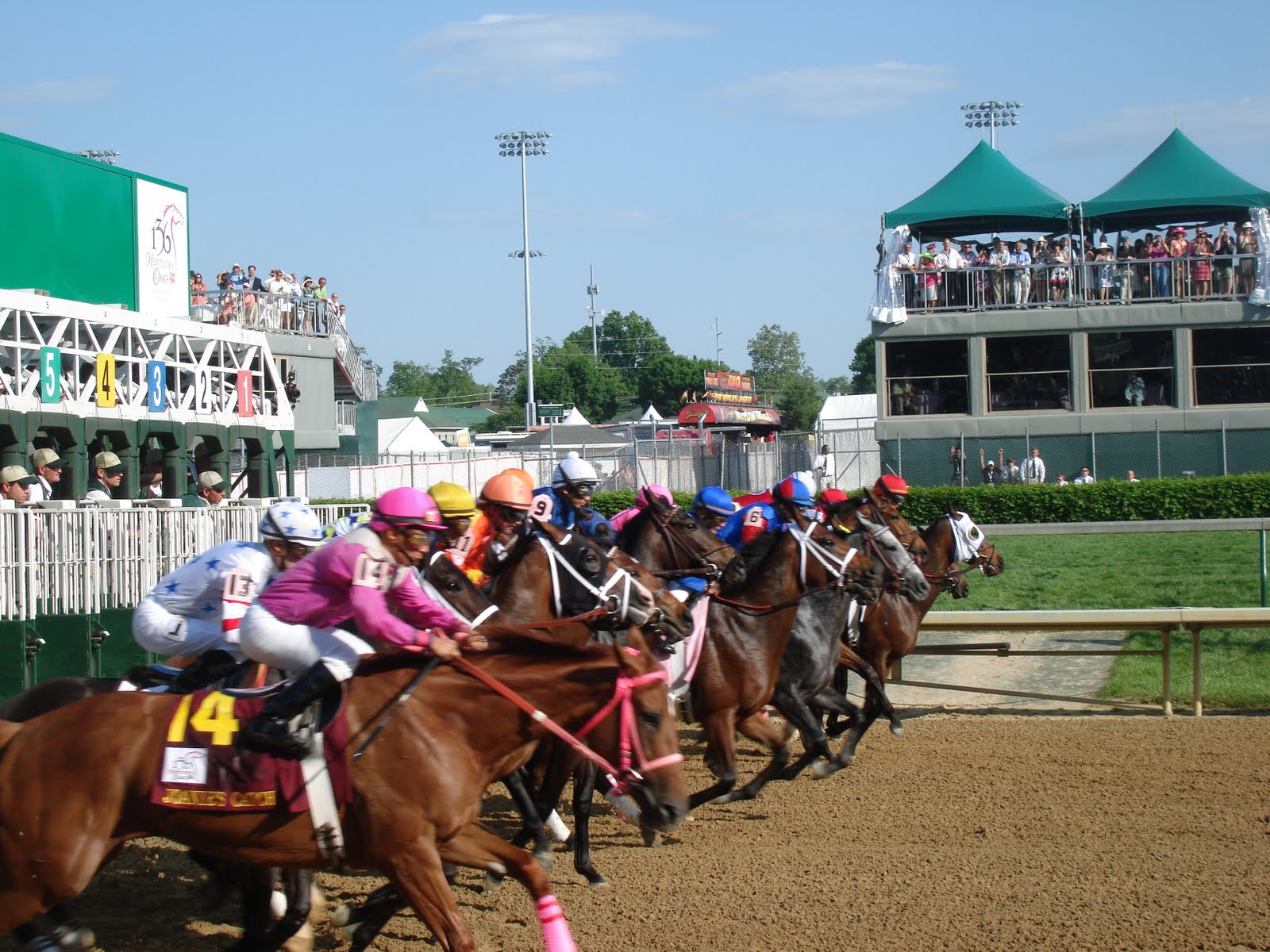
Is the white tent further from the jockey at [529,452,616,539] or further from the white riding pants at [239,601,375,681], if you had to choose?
the white riding pants at [239,601,375,681]

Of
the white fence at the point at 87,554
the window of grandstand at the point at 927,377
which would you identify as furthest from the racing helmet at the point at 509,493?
the window of grandstand at the point at 927,377

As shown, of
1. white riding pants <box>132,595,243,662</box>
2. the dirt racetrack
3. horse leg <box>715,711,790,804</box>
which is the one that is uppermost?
white riding pants <box>132,595,243,662</box>

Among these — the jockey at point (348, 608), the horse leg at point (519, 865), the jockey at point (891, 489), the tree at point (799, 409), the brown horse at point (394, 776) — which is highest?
the tree at point (799, 409)

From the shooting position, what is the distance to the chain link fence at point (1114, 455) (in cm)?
2505

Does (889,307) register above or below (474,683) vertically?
above

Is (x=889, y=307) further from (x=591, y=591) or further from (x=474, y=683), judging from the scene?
(x=474, y=683)

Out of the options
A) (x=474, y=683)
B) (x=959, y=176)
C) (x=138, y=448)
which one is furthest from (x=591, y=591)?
(x=959, y=176)

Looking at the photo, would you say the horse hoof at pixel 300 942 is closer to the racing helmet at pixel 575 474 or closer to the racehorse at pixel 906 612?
the racing helmet at pixel 575 474

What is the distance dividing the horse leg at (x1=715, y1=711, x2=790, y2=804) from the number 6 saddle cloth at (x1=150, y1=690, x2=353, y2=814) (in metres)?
3.76

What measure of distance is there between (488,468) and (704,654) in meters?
23.9

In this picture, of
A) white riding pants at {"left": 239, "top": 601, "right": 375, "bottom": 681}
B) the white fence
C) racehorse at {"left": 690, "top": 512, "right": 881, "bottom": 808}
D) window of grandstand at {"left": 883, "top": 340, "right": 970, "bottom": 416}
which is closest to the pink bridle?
white riding pants at {"left": 239, "top": 601, "right": 375, "bottom": 681}

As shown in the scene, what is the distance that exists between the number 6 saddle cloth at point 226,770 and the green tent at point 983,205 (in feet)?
81.8

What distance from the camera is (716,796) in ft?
25.2

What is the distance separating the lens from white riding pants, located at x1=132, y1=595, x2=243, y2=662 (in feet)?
19.7
